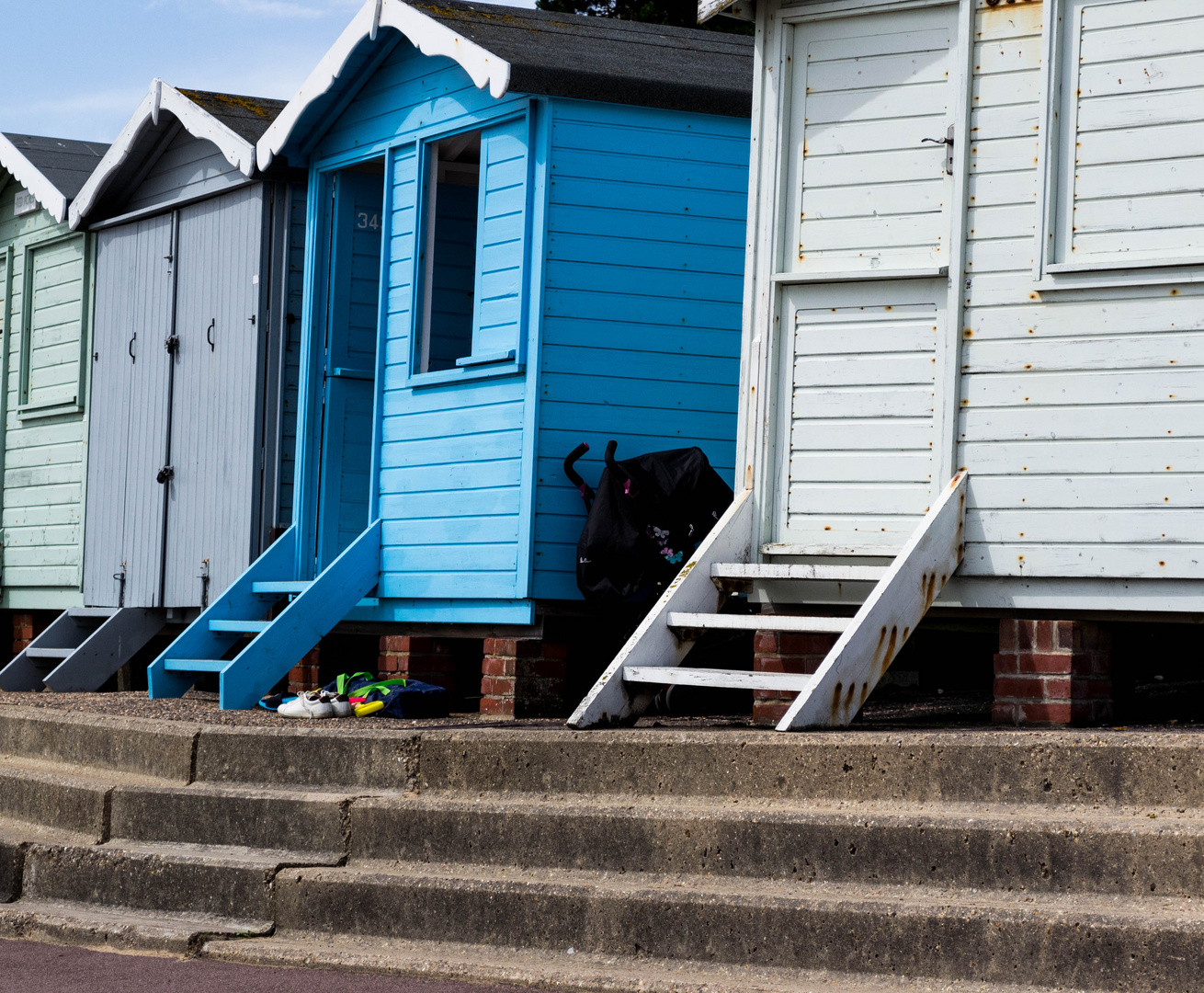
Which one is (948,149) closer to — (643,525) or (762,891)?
(643,525)

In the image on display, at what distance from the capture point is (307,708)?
25.2 feet

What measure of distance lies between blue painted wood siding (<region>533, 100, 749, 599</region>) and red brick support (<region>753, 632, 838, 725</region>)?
1397 mm

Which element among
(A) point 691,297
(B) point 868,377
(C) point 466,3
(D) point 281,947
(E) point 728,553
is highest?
(C) point 466,3

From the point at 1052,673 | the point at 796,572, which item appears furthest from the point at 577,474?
the point at 1052,673

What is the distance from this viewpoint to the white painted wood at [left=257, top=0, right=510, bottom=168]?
7734 mm

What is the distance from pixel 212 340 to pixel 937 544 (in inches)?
208

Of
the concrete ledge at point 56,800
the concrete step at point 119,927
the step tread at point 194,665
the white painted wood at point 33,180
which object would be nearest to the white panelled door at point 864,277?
the concrete step at point 119,927

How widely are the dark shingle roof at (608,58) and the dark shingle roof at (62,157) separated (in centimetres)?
408

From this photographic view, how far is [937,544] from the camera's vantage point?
630 centimetres

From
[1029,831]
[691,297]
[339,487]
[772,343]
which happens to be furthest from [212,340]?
[1029,831]

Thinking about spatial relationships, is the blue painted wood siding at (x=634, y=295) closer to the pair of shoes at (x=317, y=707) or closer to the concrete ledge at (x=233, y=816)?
the pair of shoes at (x=317, y=707)

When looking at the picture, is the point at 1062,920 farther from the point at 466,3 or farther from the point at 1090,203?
the point at 466,3

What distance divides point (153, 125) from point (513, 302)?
11.8 feet

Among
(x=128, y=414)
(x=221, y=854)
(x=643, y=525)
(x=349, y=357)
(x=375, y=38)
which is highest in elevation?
(x=375, y=38)
